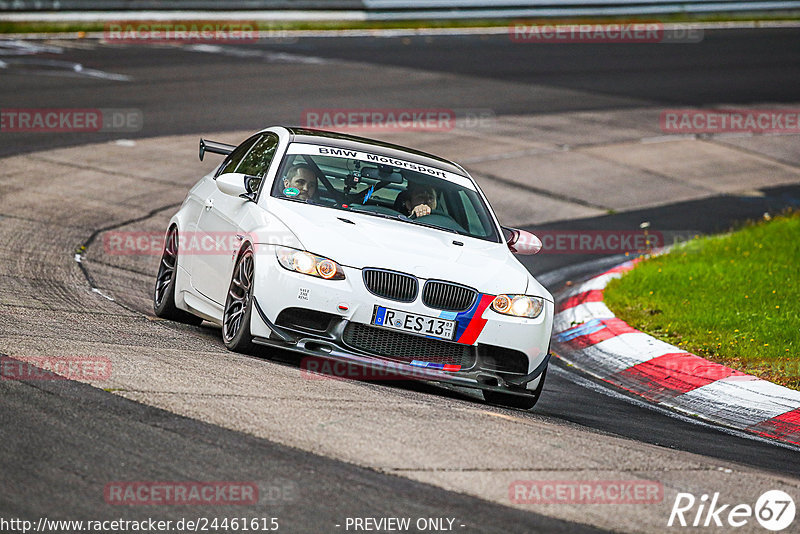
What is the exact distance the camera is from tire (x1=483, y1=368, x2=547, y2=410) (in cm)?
755

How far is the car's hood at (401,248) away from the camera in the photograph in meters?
7.20

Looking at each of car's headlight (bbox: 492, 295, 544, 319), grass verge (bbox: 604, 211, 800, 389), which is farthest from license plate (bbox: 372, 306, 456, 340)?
grass verge (bbox: 604, 211, 800, 389)

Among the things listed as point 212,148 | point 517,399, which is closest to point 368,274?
point 517,399

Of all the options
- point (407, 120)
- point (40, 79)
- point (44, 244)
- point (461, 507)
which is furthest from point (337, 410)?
point (40, 79)

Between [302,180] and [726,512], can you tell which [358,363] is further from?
[726,512]

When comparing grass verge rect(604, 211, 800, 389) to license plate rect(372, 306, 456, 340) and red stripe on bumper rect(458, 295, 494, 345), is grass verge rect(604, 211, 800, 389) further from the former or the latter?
license plate rect(372, 306, 456, 340)

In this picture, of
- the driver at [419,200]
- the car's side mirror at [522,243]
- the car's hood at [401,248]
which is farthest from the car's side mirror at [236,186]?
the car's side mirror at [522,243]

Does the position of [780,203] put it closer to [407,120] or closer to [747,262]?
[747,262]

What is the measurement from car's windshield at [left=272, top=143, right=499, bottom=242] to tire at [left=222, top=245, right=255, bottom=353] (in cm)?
71

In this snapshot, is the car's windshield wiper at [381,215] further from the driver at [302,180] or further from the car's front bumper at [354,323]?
the car's front bumper at [354,323]

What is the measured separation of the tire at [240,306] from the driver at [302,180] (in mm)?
736

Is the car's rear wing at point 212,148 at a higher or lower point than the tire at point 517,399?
higher

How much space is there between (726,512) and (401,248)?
2.87 meters

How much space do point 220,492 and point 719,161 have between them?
15.7 m
